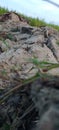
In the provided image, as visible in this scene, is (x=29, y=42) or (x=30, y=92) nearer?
(x=30, y=92)

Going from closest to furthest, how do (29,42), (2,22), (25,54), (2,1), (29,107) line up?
(29,107) < (25,54) < (29,42) < (2,22) < (2,1)

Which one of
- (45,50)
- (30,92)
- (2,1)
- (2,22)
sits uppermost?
(30,92)

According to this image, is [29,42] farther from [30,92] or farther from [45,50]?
[30,92]

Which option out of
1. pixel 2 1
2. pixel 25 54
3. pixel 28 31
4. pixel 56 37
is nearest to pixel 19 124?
pixel 25 54

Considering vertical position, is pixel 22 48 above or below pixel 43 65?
below

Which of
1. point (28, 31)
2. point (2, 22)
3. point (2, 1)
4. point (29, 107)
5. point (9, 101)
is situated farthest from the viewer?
point (2, 1)

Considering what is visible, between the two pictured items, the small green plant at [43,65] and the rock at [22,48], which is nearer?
the small green plant at [43,65]

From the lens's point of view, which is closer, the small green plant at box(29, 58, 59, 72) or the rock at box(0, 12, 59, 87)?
the small green plant at box(29, 58, 59, 72)

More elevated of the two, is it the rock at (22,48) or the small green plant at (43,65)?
the small green plant at (43,65)

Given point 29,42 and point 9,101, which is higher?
point 9,101

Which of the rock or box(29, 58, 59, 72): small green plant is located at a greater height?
box(29, 58, 59, 72): small green plant

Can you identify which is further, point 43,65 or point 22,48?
point 22,48
